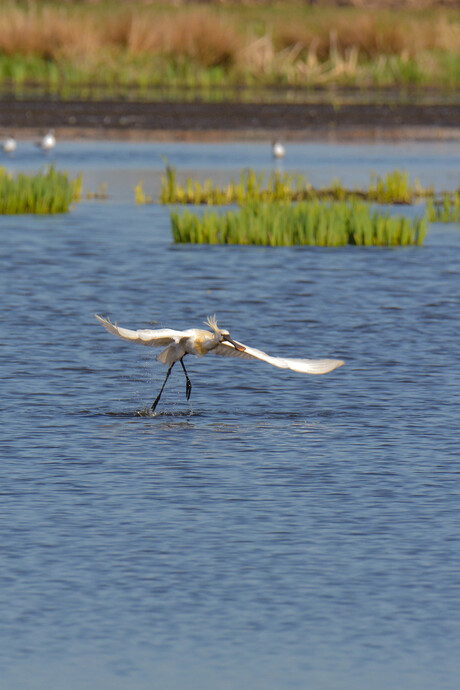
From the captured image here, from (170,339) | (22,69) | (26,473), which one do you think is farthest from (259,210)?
(22,69)

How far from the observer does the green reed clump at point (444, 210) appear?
25.2m

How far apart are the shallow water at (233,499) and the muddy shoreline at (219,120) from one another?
24527mm

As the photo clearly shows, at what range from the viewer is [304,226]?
23.0 m

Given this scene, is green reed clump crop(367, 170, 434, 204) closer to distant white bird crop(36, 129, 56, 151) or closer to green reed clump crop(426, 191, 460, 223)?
green reed clump crop(426, 191, 460, 223)

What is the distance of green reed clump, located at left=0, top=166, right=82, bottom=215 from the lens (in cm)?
2545

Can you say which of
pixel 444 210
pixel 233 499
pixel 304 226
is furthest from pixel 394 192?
pixel 233 499

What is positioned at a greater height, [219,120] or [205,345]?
[219,120]

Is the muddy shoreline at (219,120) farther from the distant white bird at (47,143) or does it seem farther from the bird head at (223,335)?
the bird head at (223,335)

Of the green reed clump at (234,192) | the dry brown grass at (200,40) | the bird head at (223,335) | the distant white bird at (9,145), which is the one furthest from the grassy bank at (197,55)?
the bird head at (223,335)

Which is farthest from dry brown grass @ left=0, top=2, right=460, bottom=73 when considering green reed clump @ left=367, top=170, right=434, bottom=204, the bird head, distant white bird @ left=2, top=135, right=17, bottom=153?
the bird head

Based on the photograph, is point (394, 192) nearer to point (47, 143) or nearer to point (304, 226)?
point (304, 226)

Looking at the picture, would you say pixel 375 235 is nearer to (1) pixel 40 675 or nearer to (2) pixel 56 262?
(2) pixel 56 262

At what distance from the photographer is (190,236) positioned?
2342 cm

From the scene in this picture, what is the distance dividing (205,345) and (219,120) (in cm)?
3370
